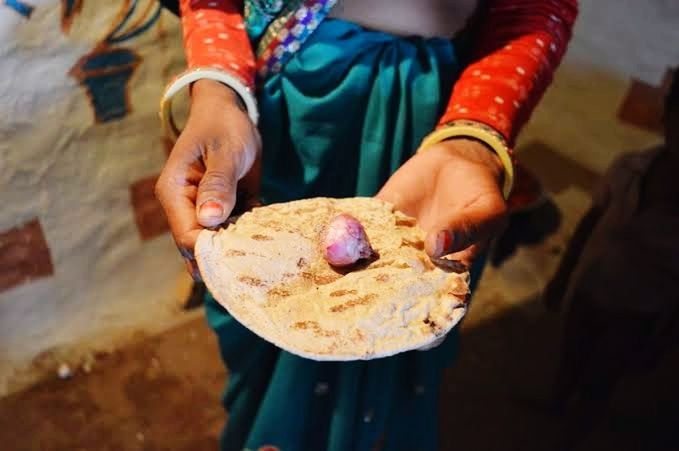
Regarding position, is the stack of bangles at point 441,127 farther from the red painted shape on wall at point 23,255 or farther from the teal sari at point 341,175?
the red painted shape on wall at point 23,255

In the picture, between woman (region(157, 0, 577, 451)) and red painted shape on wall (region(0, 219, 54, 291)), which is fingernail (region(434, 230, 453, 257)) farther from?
red painted shape on wall (region(0, 219, 54, 291))

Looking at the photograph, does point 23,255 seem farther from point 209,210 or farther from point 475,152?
point 475,152

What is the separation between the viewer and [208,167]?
59 centimetres

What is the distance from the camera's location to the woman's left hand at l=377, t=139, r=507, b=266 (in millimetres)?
559

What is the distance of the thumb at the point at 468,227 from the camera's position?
1.79ft

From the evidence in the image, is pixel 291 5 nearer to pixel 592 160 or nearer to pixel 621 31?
pixel 621 31

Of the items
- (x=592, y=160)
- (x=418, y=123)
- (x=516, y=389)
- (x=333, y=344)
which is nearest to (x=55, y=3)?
(x=418, y=123)

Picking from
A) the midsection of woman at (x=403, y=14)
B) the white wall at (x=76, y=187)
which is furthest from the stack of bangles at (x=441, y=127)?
the white wall at (x=76, y=187)

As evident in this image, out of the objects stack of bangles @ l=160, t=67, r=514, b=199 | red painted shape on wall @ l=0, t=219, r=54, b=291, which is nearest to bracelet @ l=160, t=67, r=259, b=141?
stack of bangles @ l=160, t=67, r=514, b=199

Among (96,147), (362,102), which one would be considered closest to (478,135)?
(362,102)

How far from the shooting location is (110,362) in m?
1.16

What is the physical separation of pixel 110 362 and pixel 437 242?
0.81 m

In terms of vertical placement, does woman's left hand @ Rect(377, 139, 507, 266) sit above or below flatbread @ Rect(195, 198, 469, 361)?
above

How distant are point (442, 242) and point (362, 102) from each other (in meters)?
0.20
